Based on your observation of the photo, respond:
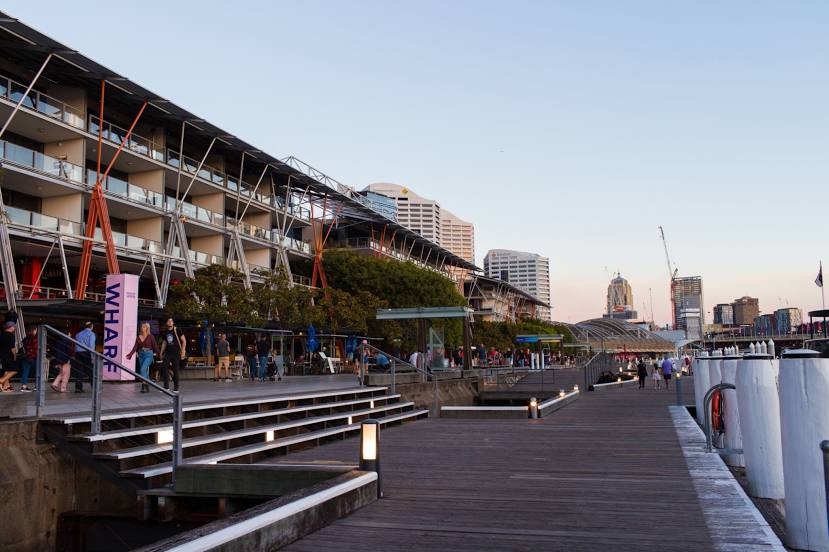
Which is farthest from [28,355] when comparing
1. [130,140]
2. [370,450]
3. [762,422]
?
[130,140]

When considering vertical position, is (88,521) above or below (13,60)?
below

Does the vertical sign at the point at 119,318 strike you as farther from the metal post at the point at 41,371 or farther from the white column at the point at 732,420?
the white column at the point at 732,420

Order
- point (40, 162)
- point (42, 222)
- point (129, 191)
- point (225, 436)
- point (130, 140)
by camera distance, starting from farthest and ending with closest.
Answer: point (130, 140), point (129, 191), point (40, 162), point (42, 222), point (225, 436)

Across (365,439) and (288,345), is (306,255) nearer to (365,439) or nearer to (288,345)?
(288,345)

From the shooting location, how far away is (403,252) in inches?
3036

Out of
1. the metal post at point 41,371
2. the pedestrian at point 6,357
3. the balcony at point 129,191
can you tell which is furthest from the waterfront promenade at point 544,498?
the balcony at point 129,191

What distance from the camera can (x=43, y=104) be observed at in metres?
32.5

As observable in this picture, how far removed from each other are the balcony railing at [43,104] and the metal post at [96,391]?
1022 inches

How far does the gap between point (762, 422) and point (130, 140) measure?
37662mm

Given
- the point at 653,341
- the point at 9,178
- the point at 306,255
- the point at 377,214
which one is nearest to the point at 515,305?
the point at 653,341

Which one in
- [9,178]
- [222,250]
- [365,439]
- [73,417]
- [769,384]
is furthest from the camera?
[222,250]

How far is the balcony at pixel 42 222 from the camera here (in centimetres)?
2977

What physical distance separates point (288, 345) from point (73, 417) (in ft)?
122

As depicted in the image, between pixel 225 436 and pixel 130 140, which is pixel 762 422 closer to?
pixel 225 436
